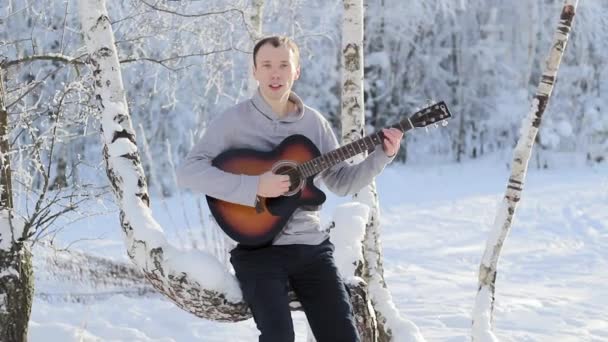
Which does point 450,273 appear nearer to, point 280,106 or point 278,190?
point 280,106

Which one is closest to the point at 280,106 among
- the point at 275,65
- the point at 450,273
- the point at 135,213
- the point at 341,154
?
the point at 275,65

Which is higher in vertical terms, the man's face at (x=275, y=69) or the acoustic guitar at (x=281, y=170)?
the man's face at (x=275, y=69)

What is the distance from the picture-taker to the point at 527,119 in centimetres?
464

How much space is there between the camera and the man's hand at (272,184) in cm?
279

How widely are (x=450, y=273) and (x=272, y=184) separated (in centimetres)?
633

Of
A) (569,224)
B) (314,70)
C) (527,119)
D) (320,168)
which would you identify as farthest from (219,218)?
(314,70)

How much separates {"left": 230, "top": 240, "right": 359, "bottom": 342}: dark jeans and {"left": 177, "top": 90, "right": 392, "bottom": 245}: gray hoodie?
7cm

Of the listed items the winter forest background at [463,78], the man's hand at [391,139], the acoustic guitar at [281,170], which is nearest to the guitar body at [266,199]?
the acoustic guitar at [281,170]

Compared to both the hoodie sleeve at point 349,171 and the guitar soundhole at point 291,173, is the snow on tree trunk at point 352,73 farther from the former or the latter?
the guitar soundhole at point 291,173

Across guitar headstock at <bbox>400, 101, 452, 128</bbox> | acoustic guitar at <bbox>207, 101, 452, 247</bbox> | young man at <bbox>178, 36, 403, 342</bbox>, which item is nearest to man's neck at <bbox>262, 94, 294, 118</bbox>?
young man at <bbox>178, 36, 403, 342</bbox>

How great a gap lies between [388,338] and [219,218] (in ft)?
5.69

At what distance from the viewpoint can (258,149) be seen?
296cm

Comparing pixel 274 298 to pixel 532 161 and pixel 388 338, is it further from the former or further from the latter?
pixel 532 161

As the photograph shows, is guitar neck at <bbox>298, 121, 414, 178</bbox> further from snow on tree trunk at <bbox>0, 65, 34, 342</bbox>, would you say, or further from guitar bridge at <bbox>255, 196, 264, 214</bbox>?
snow on tree trunk at <bbox>0, 65, 34, 342</bbox>
